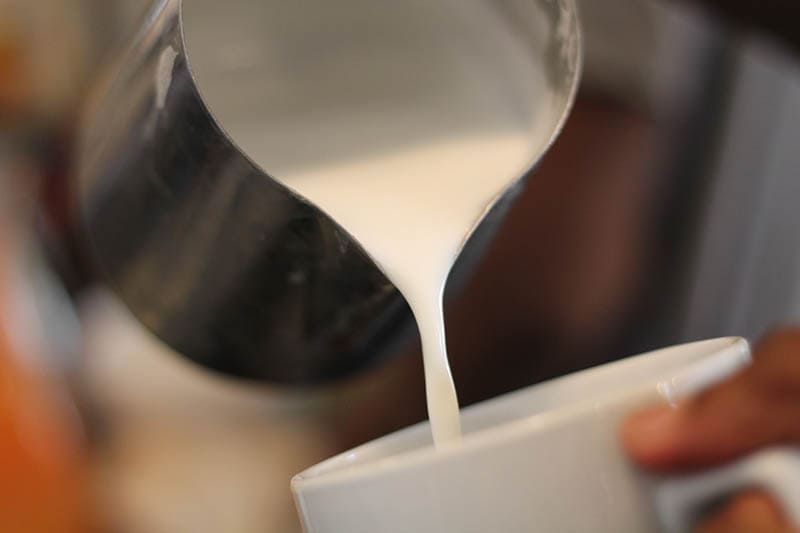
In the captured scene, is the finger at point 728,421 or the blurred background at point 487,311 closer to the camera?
the finger at point 728,421

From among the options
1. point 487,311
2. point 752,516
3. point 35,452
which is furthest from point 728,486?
point 35,452

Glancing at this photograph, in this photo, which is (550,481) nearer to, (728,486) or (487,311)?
(728,486)

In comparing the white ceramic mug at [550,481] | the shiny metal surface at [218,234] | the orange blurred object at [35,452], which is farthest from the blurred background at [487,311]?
the white ceramic mug at [550,481]

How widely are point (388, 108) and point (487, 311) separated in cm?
28

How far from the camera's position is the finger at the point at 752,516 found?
20 centimetres

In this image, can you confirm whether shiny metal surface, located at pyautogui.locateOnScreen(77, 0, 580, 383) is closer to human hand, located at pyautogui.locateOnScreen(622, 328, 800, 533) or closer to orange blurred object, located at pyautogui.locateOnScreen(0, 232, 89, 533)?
human hand, located at pyautogui.locateOnScreen(622, 328, 800, 533)

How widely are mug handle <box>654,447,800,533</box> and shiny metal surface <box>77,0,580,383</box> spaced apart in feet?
0.37

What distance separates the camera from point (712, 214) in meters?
0.61

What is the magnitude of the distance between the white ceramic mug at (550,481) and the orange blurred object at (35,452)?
1.43 feet

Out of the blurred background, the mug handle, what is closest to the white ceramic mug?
the mug handle

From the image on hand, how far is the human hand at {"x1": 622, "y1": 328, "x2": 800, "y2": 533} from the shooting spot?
20 cm

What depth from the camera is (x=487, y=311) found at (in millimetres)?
629

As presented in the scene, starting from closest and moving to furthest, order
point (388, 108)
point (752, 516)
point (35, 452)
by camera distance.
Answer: point (752, 516)
point (388, 108)
point (35, 452)

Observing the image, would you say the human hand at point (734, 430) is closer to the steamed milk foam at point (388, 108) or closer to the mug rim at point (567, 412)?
the mug rim at point (567, 412)
